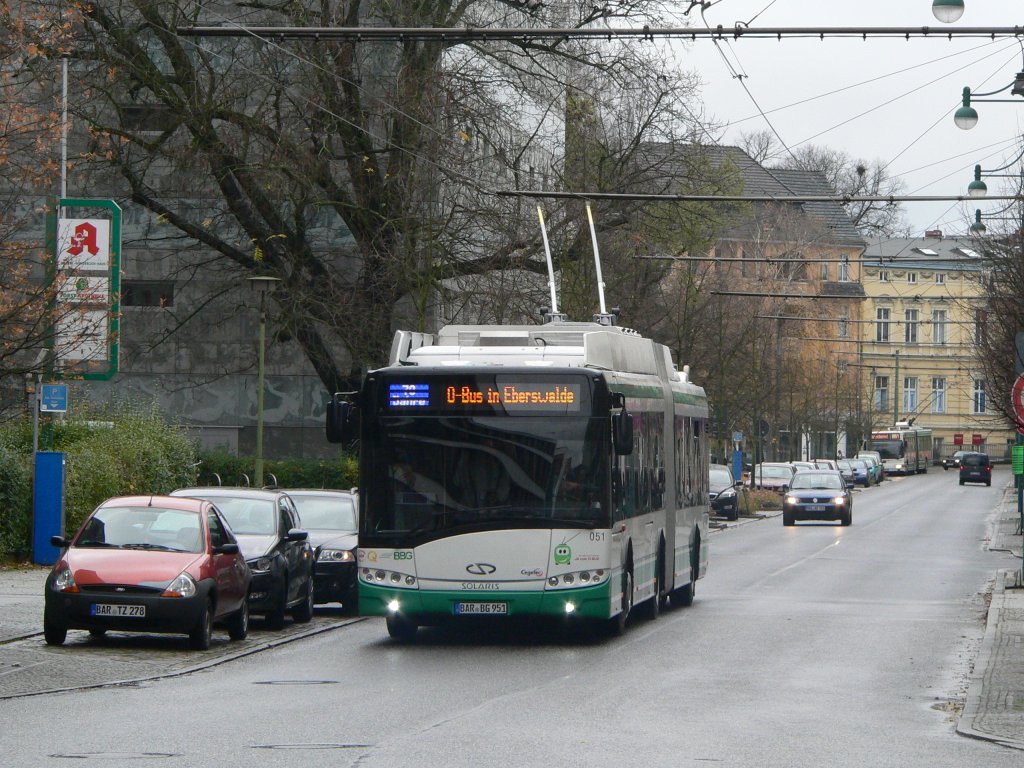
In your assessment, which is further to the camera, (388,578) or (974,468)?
(974,468)

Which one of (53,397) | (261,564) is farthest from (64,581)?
(53,397)

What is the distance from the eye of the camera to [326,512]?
23.7 metres

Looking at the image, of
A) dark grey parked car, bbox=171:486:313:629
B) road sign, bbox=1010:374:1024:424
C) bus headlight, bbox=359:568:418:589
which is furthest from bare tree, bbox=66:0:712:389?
bus headlight, bbox=359:568:418:589

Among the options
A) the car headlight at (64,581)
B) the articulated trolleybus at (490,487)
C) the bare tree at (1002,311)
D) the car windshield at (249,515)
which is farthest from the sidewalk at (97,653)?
the bare tree at (1002,311)

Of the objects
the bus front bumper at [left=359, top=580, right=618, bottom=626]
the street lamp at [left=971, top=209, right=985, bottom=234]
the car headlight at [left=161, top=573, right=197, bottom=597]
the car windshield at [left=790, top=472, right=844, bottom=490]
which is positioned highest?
the street lamp at [left=971, top=209, right=985, bottom=234]

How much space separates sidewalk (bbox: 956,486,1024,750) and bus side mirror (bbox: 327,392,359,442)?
20.1 feet

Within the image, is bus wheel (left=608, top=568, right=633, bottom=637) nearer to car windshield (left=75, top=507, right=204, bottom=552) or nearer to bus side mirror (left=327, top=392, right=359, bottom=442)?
bus side mirror (left=327, top=392, right=359, bottom=442)

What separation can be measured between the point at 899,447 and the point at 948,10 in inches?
3888

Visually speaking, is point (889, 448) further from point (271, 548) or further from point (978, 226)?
point (271, 548)

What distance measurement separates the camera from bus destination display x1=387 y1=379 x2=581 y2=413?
688 inches

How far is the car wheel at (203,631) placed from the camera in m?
16.8

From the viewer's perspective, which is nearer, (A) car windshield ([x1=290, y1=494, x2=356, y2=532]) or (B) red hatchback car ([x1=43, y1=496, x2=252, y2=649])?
(B) red hatchback car ([x1=43, y1=496, x2=252, y2=649])

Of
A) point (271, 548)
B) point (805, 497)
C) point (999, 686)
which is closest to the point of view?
point (999, 686)

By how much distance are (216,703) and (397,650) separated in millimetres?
4597
